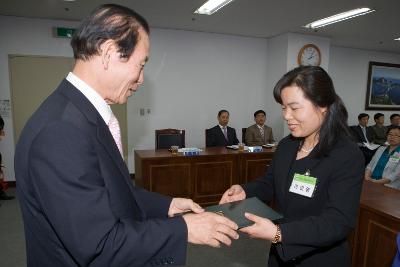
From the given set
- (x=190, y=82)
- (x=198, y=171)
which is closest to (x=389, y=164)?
(x=198, y=171)

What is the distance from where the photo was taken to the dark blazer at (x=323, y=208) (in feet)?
3.59

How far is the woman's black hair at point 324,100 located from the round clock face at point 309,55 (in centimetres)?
550

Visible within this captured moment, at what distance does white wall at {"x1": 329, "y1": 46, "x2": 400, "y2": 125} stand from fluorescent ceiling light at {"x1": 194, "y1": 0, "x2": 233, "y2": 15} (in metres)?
4.47

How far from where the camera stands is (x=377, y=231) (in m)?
2.30

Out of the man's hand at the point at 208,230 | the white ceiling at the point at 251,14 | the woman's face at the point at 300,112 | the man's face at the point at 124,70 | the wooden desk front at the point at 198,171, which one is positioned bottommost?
the wooden desk front at the point at 198,171

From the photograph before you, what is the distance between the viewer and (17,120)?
17.8 feet

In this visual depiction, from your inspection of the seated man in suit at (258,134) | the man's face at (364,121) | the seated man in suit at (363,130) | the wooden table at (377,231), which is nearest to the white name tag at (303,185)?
the wooden table at (377,231)

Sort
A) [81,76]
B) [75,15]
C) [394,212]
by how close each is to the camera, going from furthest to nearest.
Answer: [75,15]
[394,212]
[81,76]

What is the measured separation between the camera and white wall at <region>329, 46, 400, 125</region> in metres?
7.89

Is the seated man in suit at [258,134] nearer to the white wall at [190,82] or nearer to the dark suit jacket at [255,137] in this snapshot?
the dark suit jacket at [255,137]

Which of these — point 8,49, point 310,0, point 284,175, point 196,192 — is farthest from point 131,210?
point 8,49

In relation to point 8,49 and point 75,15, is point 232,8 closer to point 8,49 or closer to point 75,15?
point 75,15

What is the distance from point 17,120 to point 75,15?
229cm

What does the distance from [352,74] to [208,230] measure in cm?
860
